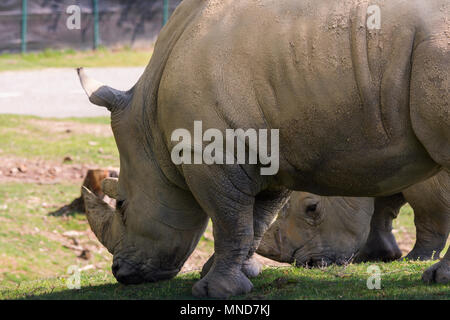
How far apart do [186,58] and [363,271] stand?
2155mm

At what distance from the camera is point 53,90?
1805cm

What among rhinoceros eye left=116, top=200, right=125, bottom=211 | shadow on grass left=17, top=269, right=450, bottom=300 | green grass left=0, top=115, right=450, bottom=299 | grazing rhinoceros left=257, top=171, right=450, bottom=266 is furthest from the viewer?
grazing rhinoceros left=257, top=171, right=450, bottom=266

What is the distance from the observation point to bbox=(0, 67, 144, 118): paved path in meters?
16.1

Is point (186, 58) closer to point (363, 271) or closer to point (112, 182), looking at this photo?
point (112, 182)

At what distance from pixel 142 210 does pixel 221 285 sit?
0.77 m

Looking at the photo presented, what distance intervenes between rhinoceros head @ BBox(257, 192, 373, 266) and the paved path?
320 inches

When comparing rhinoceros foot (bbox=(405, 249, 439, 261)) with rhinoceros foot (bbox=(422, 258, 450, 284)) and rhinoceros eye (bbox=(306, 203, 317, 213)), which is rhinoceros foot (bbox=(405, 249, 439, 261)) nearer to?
rhinoceros eye (bbox=(306, 203, 317, 213))

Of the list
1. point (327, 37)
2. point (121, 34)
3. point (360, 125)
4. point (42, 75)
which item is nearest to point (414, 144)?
point (360, 125)

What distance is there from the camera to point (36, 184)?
1176cm

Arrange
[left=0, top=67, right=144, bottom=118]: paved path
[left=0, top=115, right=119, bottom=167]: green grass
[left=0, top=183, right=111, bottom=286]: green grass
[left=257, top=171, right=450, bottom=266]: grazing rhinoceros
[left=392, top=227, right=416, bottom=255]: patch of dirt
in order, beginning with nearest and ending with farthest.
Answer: [left=257, top=171, right=450, bottom=266]: grazing rhinoceros
[left=0, top=183, right=111, bottom=286]: green grass
[left=392, top=227, right=416, bottom=255]: patch of dirt
[left=0, top=115, right=119, bottom=167]: green grass
[left=0, top=67, right=144, bottom=118]: paved path

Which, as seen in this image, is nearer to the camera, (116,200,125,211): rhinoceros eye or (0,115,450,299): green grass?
(0,115,450,299): green grass

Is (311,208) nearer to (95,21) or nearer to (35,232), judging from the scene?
(35,232)

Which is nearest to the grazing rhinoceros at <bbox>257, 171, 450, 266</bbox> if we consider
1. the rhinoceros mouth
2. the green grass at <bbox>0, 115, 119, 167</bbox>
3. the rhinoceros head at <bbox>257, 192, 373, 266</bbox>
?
the rhinoceros head at <bbox>257, 192, 373, 266</bbox>

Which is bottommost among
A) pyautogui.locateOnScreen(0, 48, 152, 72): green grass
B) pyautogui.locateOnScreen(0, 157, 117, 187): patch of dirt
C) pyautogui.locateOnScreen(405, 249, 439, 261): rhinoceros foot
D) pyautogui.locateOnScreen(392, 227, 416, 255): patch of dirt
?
pyautogui.locateOnScreen(392, 227, 416, 255): patch of dirt
